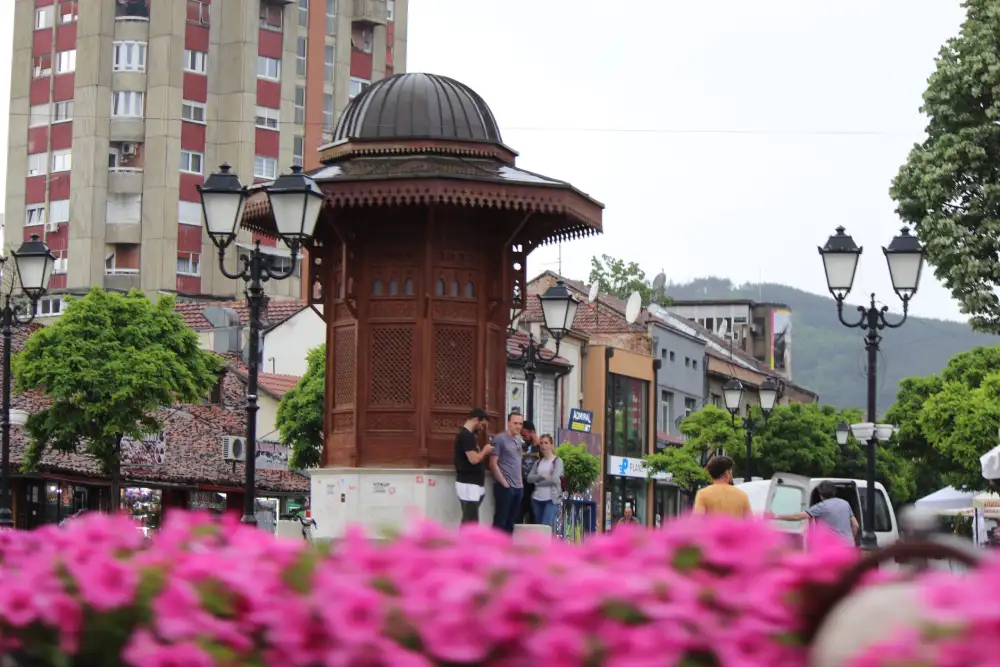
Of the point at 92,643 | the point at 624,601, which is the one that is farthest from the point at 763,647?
the point at 92,643

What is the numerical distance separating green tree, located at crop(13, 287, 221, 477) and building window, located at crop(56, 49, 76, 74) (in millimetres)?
43634

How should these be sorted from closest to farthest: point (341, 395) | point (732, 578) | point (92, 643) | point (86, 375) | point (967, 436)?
point (732, 578) < point (92, 643) < point (341, 395) < point (86, 375) < point (967, 436)

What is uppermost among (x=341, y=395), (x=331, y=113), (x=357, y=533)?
(x=331, y=113)

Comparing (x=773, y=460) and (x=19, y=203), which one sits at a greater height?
(x=19, y=203)

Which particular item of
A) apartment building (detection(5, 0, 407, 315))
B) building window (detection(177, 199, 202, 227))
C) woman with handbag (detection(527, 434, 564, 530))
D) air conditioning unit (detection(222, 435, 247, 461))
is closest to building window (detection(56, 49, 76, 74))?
apartment building (detection(5, 0, 407, 315))

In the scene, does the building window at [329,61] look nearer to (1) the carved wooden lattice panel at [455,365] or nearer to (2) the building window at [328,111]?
(2) the building window at [328,111]

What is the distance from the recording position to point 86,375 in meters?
38.5

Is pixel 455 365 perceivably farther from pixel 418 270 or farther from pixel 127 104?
pixel 127 104

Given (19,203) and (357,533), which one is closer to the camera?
(357,533)

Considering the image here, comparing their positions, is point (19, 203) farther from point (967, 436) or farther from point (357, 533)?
point (357, 533)

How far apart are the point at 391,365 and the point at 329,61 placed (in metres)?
72.2

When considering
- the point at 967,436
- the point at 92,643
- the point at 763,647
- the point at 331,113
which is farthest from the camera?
the point at 331,113

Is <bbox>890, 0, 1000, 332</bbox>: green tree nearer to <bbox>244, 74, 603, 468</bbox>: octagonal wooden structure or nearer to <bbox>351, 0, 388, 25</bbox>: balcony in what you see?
<bbox>244, 74, 603, 468</bbox>: octagonal wooden structure

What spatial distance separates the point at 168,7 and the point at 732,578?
266 ft
